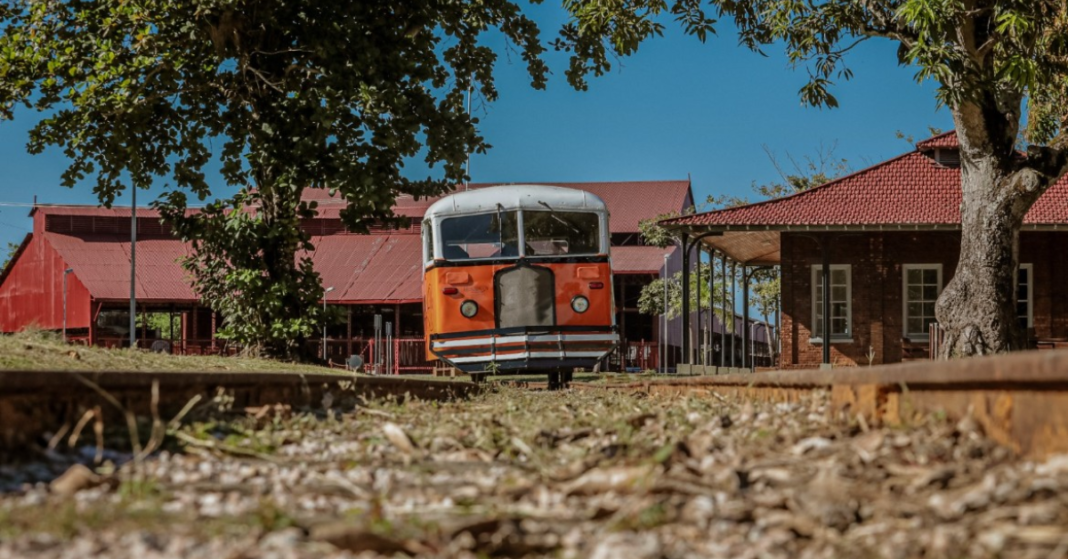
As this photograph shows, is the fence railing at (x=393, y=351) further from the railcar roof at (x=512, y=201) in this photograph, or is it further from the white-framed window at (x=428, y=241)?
the railcar roof at (x=512, y=201)

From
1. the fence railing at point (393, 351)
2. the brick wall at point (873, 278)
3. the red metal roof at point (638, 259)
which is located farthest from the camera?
the red metal roof at point (638, 259)

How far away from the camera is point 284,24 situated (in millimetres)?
19031

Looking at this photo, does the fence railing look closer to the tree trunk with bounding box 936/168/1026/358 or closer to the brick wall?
the brick wall

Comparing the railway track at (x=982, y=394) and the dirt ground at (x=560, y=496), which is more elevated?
the railway track at (x=982, y=394)

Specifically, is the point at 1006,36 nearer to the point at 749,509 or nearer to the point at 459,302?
the point at 459,302

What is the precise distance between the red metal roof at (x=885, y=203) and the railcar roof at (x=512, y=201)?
4.46 m

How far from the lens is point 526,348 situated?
19219 millimetres

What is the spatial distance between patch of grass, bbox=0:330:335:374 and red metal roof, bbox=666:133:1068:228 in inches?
467

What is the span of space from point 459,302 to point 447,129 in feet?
8.37

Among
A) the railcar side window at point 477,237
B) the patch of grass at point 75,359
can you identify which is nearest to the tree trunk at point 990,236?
the railcar side window at point 477,237

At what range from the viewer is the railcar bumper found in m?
19.3

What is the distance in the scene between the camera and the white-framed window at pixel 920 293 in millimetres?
26984

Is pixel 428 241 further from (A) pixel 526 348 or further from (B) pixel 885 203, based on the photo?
(B) pixel 885 203

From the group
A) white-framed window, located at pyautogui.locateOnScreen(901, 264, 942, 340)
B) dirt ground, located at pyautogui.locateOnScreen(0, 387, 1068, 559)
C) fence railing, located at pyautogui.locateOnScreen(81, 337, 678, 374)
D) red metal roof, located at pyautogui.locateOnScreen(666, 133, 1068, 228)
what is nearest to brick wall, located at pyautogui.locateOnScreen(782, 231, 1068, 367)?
white-framed window, located at pyautogui.locateOnScreen(901, 264, 942, 340)
